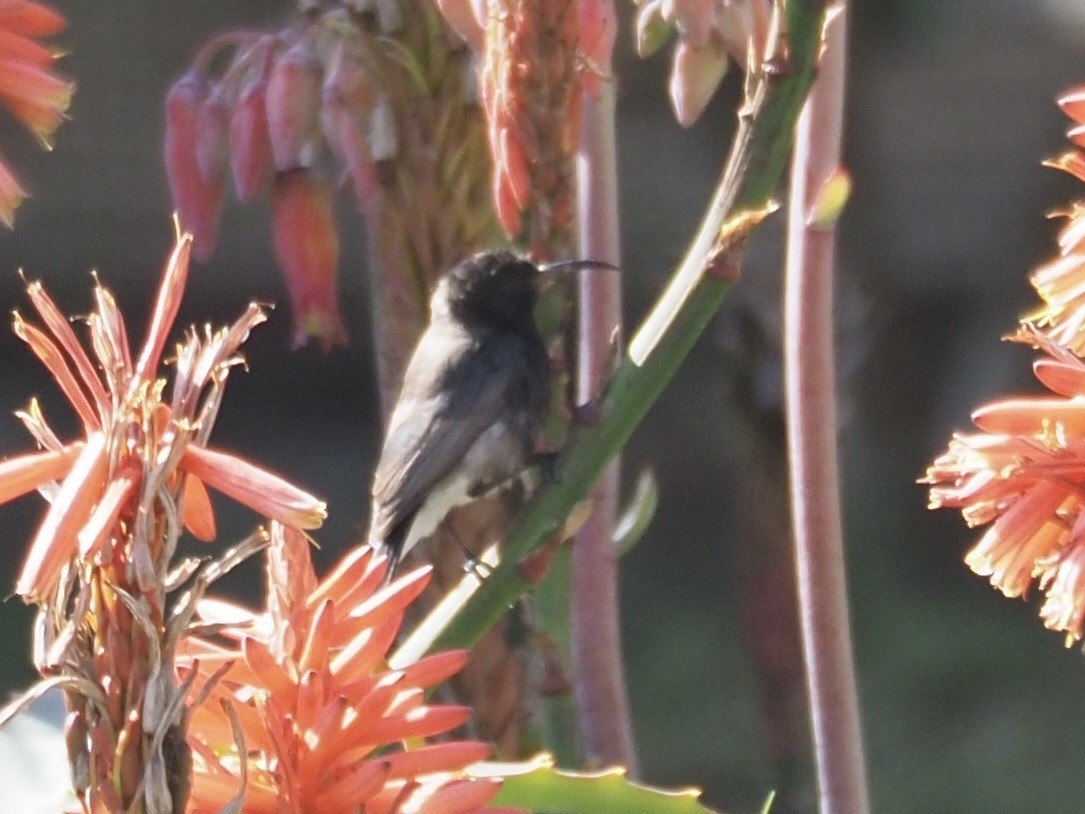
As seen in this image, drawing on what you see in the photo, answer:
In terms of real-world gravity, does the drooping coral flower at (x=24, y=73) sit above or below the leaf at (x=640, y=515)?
above

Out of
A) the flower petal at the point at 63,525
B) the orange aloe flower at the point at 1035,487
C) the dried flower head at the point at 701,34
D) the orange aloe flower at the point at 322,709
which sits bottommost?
the orange aloe flower at the point at 322,709

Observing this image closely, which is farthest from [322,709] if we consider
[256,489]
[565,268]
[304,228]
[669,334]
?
[304,228]

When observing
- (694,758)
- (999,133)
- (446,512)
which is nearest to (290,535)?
(446,512)

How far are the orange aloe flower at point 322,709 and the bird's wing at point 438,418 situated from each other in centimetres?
69

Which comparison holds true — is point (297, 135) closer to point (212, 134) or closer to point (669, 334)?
point (212, 134)

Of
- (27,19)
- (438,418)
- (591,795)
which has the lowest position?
(591,795)

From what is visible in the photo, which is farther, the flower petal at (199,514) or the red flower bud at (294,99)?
the red flower bud at (294,99)

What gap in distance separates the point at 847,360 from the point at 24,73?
2316mm

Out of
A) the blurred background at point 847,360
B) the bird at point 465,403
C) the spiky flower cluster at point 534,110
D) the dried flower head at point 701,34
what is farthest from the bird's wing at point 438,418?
the blurred background at point 847,360

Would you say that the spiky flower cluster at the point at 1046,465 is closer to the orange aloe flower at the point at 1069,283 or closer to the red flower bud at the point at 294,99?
the orange aloe flower at the point at 1069,283

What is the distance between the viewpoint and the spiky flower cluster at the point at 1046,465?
52 centimetres

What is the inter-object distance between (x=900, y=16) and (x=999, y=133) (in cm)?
33

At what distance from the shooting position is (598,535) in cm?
82

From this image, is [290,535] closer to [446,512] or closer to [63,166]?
[446,512]
